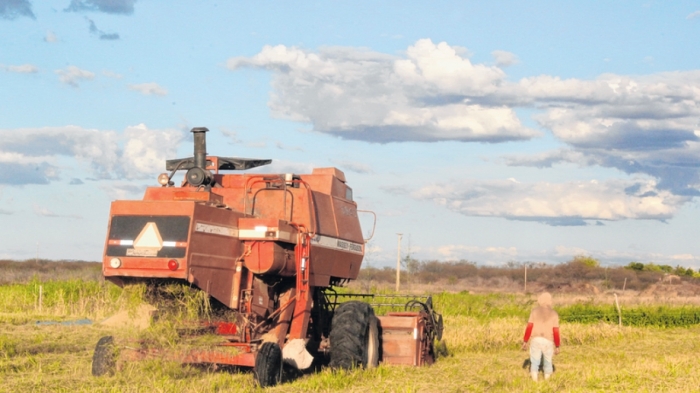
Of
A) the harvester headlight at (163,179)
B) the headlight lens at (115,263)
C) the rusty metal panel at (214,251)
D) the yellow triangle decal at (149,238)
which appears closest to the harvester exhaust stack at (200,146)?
the harvester headlight at (163,179)

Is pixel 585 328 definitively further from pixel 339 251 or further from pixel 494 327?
pixel 339 251

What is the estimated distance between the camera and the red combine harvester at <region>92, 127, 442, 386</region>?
10617 millimetres

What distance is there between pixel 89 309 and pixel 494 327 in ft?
44.3

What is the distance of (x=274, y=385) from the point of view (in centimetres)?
1109

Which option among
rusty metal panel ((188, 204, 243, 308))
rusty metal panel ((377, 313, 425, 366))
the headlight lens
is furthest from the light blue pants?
the headlight lens

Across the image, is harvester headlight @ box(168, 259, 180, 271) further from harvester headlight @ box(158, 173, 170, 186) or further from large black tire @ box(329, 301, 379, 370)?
large black tire @ box(329, 301, 379, 370)

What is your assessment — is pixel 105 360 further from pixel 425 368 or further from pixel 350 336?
pixel 425 368

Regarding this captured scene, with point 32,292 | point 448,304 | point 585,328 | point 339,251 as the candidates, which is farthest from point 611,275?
point 339,251

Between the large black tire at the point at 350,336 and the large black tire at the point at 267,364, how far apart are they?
5.50 ft

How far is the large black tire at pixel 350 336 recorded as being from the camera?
12.6 m

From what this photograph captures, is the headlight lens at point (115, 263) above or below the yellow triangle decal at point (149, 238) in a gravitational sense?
below

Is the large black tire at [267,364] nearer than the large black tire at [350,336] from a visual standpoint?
Yes

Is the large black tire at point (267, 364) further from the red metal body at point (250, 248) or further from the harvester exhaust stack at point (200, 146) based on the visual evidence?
the harvester exhaust stack at point (200, 146)

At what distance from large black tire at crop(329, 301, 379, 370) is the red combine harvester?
2 centimetres
